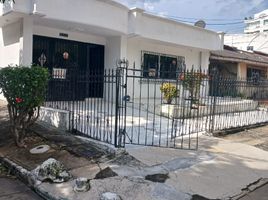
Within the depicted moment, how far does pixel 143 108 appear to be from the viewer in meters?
13.2

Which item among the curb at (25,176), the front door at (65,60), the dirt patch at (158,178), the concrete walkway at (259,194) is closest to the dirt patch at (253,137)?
the concrete walkway at (259,194)

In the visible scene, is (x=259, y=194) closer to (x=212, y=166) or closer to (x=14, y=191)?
(x=212, y=166)

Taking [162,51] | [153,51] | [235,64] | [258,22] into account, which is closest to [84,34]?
[153,51]

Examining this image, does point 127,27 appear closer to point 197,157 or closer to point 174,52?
point 174,52

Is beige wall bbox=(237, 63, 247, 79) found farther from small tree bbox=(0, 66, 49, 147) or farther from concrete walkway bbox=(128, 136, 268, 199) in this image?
small tree bbox=(0, 66, 49, 147)

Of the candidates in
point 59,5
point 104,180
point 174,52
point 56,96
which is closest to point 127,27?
point 59,5

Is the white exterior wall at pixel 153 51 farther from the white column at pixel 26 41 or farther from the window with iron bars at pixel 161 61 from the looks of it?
the white column at pixel 26 41

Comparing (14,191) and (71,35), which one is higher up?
(71,35)

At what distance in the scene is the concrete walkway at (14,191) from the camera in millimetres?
5057

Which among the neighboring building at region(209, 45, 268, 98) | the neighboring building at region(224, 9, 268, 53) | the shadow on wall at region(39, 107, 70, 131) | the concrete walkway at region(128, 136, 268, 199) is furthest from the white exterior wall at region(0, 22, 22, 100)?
the neighboring building at region(224, 9, 268, 53)

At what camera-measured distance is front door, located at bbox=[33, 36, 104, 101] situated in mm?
8866

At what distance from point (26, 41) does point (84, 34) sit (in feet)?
10.0

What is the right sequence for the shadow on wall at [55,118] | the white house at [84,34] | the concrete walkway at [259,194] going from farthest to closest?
1. the white house at [84,34]
2. the shadow on wall at [55,118]
3. the concrete walkway at [259,194]

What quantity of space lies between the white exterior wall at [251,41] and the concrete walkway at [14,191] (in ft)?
104
